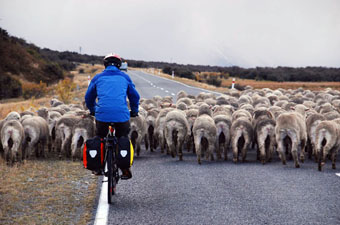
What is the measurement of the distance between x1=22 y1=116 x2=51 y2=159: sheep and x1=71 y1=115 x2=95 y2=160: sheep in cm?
93

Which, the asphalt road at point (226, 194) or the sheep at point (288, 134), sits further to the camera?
the sheep at point (288, 134)

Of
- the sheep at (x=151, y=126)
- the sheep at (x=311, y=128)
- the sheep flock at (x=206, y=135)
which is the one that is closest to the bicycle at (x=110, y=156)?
the sheep flock at (x=206, y=135)

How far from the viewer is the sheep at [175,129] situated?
1038 cm

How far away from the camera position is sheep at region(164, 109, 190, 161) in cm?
1038

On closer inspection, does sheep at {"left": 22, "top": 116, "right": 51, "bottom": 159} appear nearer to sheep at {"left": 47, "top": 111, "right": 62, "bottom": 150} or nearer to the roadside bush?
sheep at {"left": 47, "top": 111, "right": 62, "bottom": 150}

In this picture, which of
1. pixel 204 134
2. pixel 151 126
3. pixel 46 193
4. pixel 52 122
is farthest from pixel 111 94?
pixel 151 126

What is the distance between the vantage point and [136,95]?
22.7 ft

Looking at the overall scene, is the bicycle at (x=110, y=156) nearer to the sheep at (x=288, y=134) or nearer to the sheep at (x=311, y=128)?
the sheep at (x=288, y=134)

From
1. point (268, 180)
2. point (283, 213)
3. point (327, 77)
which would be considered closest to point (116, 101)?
point (283, 213)

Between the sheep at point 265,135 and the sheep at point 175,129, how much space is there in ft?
5.86

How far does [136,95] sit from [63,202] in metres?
2.05

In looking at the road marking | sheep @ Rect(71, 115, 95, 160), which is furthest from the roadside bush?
the road marking

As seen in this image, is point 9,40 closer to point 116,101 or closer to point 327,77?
point 116,101

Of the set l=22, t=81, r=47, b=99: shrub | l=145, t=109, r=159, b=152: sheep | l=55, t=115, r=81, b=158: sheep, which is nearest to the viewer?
l=55, t=115, r=81, b=158: sheep
